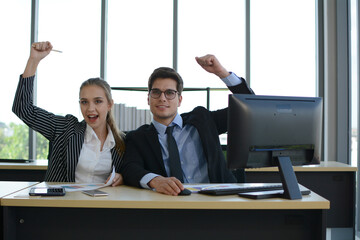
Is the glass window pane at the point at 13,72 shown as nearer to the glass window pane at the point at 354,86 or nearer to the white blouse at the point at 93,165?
the white blouse at the point at 93,165

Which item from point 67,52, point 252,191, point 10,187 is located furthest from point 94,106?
point 67,52

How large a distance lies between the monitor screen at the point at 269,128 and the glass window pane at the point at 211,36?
2717 millimetres

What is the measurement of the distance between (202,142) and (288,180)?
641mm

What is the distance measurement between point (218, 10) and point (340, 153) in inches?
81.2

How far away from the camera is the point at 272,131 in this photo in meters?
1.55

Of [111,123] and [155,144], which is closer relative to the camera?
[155,144]

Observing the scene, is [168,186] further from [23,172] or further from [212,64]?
[23,172]

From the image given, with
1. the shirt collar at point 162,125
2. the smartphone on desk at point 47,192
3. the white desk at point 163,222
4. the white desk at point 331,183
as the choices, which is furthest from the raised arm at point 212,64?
the white desk at point 331,183

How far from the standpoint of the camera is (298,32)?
4.36 metres

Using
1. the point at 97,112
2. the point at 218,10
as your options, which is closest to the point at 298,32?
the point at 218,10

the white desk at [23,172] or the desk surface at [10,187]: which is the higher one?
the desk surface at [10,187]

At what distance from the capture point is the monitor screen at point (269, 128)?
151cm

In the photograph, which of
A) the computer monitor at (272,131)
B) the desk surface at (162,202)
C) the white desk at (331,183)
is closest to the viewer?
the desk surface at (162,202)

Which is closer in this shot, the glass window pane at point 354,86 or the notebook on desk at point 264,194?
the notebook on desk at point 264,194
